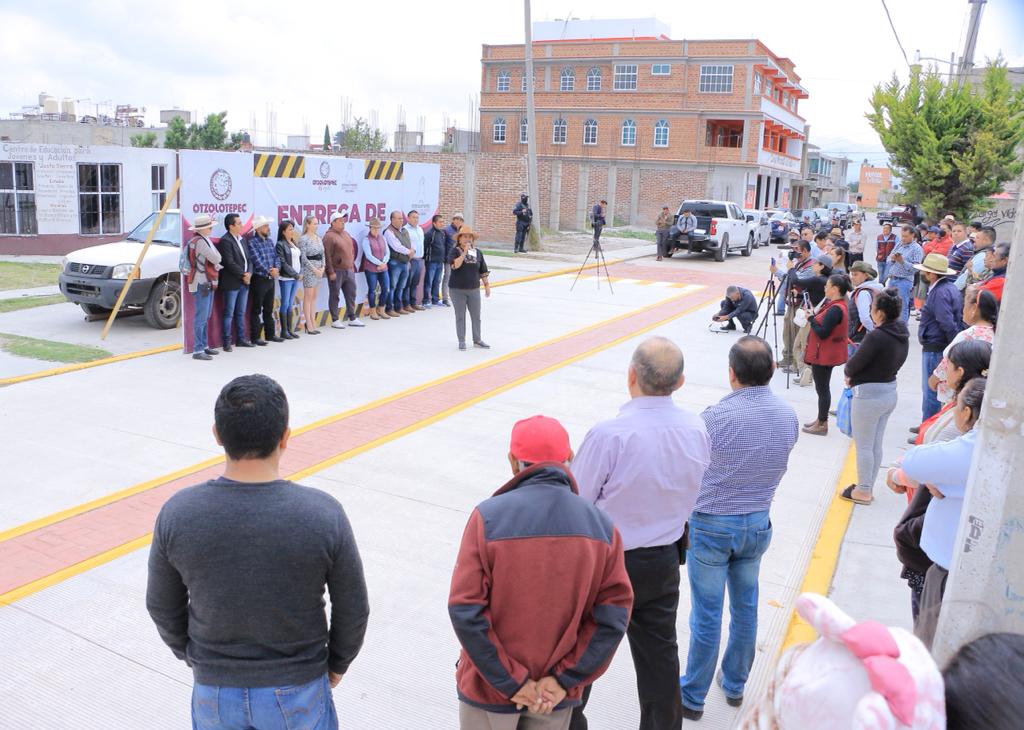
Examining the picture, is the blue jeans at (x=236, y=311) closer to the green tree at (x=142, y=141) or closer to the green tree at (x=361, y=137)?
the green tree at (x=142, y=141)

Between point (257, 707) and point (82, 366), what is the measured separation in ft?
30.7

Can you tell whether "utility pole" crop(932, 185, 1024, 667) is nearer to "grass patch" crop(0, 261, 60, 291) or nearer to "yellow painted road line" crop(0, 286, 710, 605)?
"yellow painted road line" crop(0, 286, 710, 605)

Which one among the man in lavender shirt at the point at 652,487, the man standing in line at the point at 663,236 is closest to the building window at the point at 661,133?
the man standing in line at the point at 663,236

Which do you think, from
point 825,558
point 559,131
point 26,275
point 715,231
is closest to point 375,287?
point 26,275

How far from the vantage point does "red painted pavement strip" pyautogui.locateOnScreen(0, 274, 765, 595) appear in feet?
18.5

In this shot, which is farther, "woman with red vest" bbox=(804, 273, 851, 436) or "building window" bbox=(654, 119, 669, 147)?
"building window" bbox=(654, 119, 669, 147)

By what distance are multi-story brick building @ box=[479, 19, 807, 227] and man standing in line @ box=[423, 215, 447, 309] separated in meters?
30.7

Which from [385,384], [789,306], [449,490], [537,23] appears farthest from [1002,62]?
[537,23]

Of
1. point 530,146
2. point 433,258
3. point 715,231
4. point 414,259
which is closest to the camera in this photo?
Result: point 414,259

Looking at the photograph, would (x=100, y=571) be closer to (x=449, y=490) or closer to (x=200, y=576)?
(x=449, y=490)

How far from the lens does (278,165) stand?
1322cm

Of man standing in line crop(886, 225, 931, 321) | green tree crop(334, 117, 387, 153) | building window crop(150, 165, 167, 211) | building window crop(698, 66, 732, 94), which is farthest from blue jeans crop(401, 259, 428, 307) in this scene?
green tree crop(334, 117, 387, 153)

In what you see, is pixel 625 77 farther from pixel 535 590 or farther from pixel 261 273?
pixel 535 590

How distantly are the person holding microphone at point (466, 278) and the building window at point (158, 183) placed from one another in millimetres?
15596
